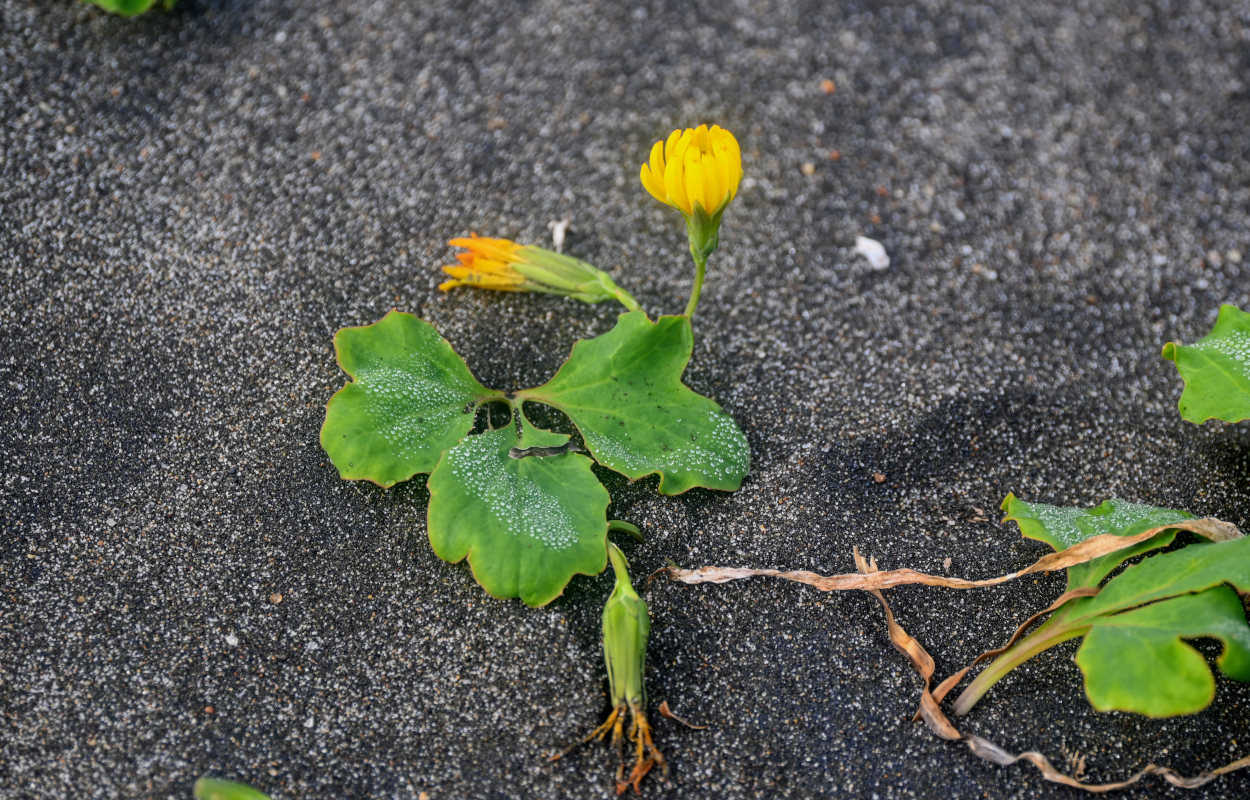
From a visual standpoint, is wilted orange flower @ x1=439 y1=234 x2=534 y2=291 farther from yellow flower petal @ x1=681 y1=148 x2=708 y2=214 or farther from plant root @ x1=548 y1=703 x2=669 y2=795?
plant root @ x1=548 y1=703 x2=669 y2=795

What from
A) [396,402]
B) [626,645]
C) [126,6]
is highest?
[126,6]

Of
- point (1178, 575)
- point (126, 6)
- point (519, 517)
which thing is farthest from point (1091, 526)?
point (126, 6)

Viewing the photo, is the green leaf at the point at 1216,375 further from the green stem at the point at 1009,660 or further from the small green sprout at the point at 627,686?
the small green sprout at the point at 627,686

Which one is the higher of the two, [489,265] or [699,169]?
[699,169]

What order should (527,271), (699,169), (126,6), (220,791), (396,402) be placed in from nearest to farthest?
(220,791)
(699,169)
(396,402)
(527,271)
(126,6)

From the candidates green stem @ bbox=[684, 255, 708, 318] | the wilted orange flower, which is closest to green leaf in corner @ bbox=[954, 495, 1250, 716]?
green stem @ bbox=[684, 255, 708, 318]

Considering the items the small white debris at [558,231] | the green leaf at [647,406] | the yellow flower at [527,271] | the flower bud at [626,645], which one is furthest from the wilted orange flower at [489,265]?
the flower bud at [626,645]

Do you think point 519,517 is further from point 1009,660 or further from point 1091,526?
point 1091,526
